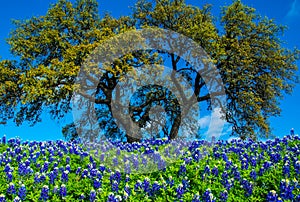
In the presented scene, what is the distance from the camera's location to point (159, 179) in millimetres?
7816

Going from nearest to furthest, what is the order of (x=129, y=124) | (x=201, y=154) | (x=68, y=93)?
1. (x=201, y=154)
2. (x=68, y=93)
3. (x=129, y=124)

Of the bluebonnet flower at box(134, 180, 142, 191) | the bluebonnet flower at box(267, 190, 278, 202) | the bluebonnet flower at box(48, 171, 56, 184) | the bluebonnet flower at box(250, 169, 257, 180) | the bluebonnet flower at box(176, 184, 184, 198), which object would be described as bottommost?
the bluebonnet flower at box(267, 190, 278, 202)

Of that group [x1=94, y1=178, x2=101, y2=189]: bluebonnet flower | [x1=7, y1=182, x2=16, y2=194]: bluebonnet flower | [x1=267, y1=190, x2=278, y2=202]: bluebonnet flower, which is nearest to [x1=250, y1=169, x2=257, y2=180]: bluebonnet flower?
[x1=267, y1=190, x2=278, y2=202]: bluebonnet flower

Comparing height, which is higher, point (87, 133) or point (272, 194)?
point (87, 133)

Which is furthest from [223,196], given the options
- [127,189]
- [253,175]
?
[127,189]

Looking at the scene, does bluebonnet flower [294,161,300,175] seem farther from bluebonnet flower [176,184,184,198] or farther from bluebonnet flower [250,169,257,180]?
bluebonnet flower [176,184,184,198]

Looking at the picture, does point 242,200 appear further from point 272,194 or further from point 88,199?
point 88,199

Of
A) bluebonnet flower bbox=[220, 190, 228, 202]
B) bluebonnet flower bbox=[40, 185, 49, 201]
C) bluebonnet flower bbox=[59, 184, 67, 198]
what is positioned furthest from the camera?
bluebonnet flower bbox=[220, 190, 228, 202]

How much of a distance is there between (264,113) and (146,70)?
11.4 meters

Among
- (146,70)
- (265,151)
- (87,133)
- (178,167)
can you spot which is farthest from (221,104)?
(178,167)

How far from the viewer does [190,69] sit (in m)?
32.9

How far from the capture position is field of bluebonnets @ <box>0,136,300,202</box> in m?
6.78

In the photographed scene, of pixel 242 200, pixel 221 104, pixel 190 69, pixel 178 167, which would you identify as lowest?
pixel 242 200

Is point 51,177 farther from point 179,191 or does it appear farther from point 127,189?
point 179,191
